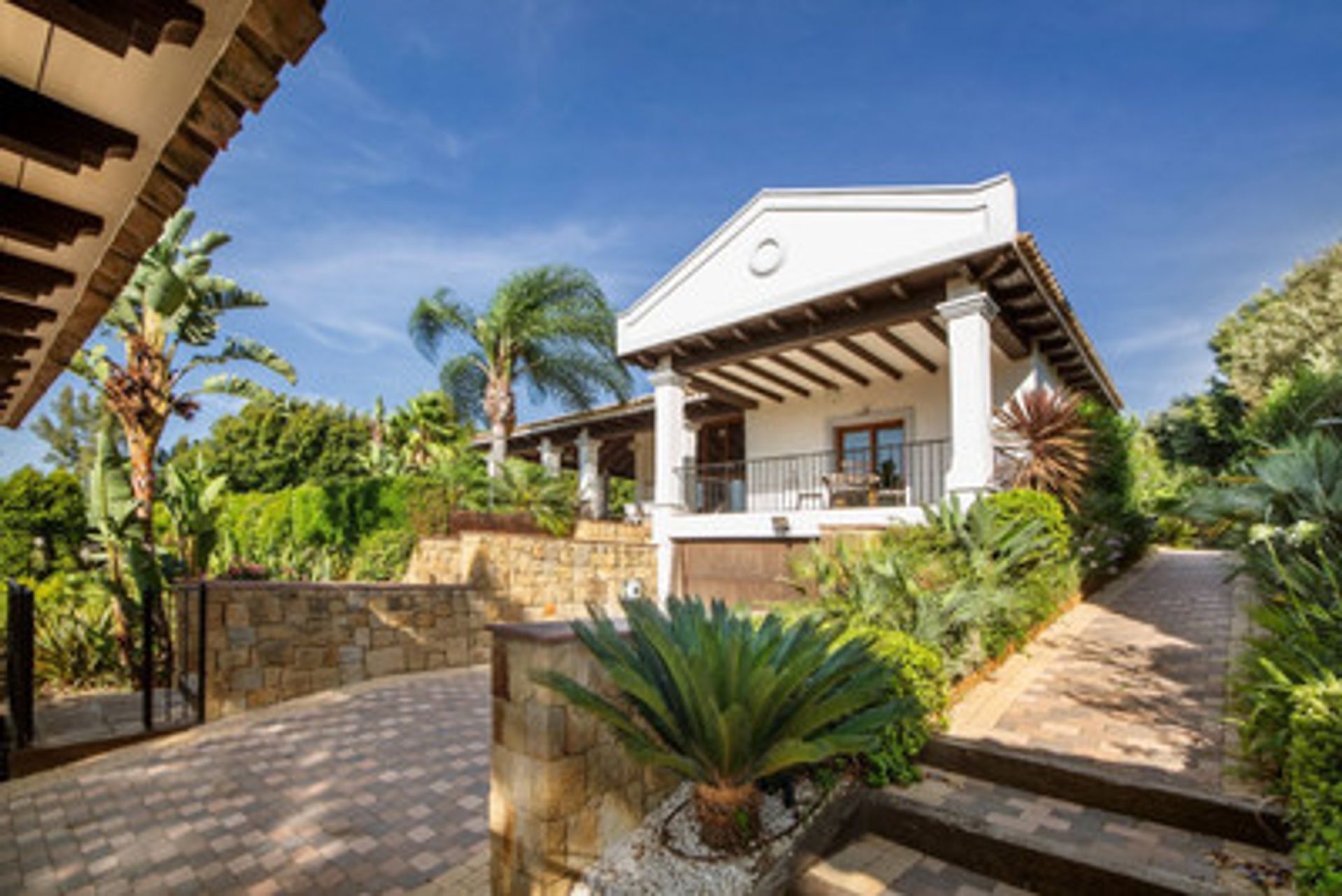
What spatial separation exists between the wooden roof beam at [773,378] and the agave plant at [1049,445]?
4806mm

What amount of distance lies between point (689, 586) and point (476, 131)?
10177 mm

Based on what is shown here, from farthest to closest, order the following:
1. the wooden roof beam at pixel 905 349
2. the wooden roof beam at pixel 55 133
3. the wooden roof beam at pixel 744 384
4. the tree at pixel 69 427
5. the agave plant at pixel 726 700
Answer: the tree at pixel 69 427 → the wooden roof beam at pixel 744 384 → the wooden roof beam at pixel 905 349 → the agave plant at pixel 726 700 → the wooden roof beam at pixel 55 133

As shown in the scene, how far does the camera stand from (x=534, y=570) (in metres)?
10.2

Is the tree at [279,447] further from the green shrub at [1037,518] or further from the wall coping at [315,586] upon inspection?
the green shrub at [1037,518]

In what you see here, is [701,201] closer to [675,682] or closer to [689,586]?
[689,586]

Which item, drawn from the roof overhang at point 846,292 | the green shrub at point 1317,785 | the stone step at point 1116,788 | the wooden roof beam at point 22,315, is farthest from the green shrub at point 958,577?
the wooden roof beam at point 22,315

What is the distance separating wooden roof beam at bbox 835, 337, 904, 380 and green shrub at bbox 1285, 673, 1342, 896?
799 centimetres

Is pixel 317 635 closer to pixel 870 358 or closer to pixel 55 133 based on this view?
pixel 55 133

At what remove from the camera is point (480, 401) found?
16.3 m

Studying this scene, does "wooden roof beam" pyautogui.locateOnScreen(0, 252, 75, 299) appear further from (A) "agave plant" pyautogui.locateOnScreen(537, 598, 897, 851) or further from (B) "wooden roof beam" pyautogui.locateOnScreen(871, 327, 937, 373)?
(B) "wooden roof beam" pyautogui.locateOnScreen(871, 327, 937, 373)

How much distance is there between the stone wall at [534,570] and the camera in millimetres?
9508

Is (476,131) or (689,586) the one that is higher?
(476,131)

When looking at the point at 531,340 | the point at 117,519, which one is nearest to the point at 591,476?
the point at 531,340

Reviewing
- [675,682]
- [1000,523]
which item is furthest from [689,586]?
[675,682]
